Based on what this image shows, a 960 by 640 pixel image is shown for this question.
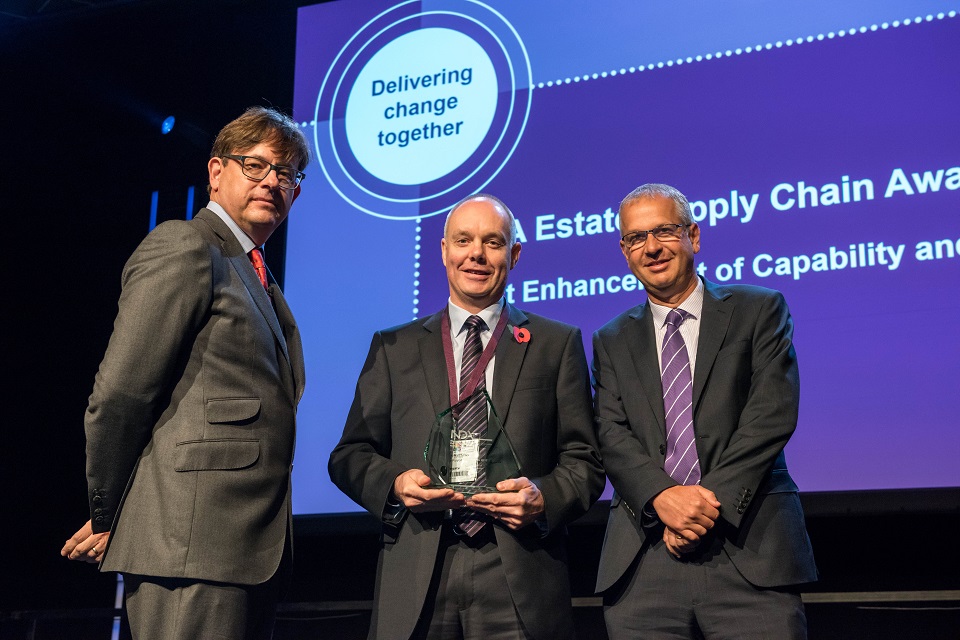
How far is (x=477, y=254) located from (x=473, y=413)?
1.70 ft

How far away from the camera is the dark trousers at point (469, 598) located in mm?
2289

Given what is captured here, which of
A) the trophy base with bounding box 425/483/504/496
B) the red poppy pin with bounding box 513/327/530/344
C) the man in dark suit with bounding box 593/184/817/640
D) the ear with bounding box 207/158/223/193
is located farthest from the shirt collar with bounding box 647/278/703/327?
the ear with bounding box 207/158/223/193

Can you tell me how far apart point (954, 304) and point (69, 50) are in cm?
474

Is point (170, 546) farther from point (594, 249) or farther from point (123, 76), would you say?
point (123, 76)

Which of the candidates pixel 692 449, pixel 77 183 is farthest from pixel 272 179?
pixel 77 183

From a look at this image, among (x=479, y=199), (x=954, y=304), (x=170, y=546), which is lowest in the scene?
(x=170, y=546)

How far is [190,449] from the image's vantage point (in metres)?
2.02

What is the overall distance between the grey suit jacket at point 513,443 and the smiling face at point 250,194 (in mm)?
516

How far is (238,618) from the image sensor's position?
2012mm

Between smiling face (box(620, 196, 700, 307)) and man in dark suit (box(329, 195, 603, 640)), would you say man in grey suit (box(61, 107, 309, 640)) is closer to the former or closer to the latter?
man in dark suit (box(329, 195, 603, 640))

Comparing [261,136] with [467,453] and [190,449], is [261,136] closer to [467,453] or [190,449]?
[190,449]

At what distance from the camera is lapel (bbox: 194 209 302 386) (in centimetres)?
224

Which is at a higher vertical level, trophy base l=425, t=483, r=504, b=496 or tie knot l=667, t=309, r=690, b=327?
tie knot l=667, t=309, r=690, b=327

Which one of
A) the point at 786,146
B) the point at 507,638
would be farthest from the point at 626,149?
the point at 507,638
